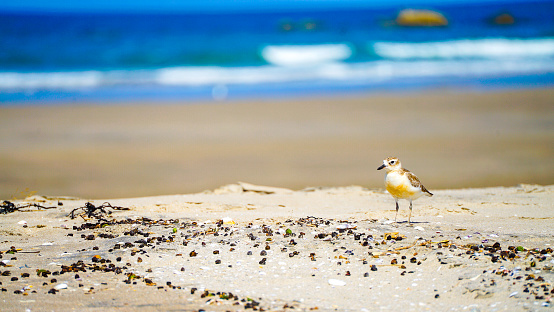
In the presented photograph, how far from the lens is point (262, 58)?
2914 centimetres

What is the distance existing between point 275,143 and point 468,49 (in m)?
20.6

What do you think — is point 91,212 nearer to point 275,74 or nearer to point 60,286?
point 60,286

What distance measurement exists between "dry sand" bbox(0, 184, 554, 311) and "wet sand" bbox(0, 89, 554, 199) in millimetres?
3181

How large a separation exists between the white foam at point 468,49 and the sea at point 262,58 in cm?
6

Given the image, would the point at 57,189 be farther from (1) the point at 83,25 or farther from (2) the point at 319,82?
(1) the point at 83,25

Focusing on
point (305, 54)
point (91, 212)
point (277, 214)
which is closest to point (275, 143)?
point (277, 214)

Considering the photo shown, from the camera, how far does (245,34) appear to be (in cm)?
3741

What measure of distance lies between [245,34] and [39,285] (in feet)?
111

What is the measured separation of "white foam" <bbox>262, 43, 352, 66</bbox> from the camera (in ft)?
94.7

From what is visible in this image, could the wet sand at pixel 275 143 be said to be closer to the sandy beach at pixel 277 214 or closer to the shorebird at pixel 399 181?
the sandy beach at pixel 277 214

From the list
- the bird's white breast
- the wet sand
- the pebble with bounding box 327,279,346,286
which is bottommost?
the pebble with bounding box 327,279,346,286

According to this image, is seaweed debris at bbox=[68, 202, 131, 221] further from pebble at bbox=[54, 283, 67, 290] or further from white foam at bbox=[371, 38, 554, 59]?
white foam at bbox=[371, 38, 554, 59]

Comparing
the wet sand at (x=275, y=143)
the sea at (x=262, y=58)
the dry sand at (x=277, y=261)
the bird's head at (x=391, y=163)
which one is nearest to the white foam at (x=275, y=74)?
the sea at (x=262, y=58)

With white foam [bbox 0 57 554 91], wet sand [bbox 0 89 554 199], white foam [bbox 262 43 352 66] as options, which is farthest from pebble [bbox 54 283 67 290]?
white foam [bbox 262 43 352 66]
